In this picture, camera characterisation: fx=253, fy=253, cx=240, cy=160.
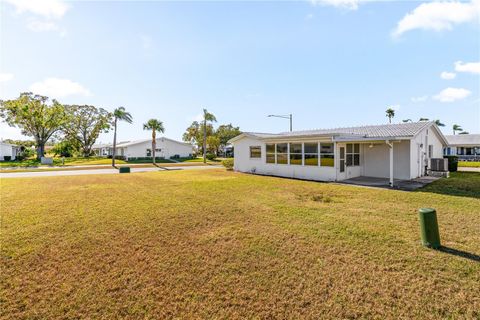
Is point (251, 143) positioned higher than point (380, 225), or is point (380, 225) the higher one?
point (251, 143)

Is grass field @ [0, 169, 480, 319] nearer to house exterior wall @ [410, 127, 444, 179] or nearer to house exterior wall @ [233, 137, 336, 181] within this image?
house exterior wall @ [410, 127, 444, 179]

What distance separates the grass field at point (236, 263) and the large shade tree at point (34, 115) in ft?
137

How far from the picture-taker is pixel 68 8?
398 inches

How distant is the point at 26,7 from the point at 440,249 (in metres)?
14.8

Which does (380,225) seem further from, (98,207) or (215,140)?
(215,140)

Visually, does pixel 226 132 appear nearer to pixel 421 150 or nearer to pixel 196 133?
pixel 196 133

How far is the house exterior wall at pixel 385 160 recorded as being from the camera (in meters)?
14.3

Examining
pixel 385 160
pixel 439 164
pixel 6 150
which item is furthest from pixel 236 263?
pixel 6 150

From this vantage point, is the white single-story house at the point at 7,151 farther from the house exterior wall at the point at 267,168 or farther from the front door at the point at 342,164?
the front door at the point at 342,164

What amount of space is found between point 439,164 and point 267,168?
1080cm

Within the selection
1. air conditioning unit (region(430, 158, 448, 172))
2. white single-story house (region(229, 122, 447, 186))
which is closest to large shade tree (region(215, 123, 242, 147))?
white single-story house (region(229, 122, 447, 186))

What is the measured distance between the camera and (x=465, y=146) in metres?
36.9

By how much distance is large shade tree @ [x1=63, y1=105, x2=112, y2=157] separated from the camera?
169 feet

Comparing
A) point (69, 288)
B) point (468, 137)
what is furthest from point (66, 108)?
point (468, 137)
